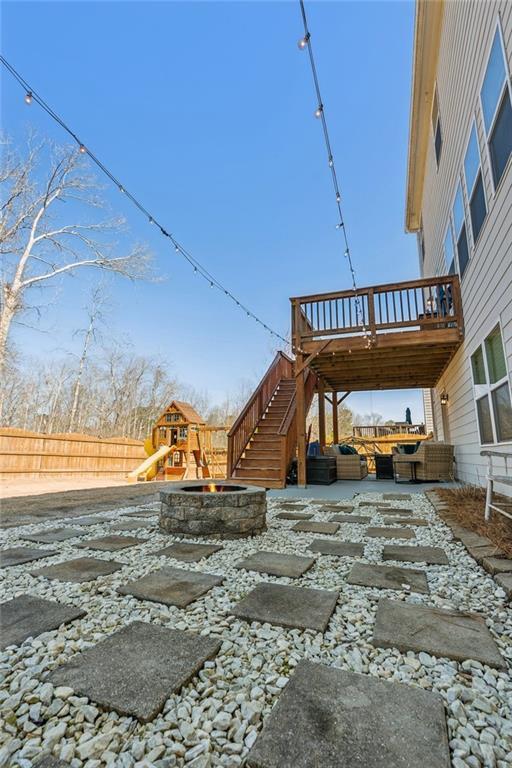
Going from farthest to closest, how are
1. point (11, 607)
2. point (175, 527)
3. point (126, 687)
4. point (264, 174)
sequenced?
point (264, 174) < point (175, 527) < point (11, 607) < point (126, 687)

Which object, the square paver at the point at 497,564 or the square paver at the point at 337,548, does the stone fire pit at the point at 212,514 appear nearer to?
the square paver at the point at 337,548

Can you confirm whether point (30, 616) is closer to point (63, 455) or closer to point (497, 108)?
point (497, 108)

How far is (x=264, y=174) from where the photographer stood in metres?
12.3

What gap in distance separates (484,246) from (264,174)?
983cm

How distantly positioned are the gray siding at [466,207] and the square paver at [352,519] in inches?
70.9

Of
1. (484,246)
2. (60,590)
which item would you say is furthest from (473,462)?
(60,590)

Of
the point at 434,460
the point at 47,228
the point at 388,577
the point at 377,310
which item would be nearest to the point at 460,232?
the point at 377,310

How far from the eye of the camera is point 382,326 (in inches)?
265

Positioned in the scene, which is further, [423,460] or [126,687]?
[423,460]

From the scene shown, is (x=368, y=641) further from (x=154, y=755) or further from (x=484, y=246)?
(x=484, y=246)

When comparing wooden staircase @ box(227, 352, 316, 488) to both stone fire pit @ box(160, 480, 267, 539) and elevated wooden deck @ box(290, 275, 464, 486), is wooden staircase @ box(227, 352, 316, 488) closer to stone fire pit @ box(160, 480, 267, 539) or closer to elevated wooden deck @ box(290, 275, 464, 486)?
elevated wooden deck @ box(290, 275, 464, 486)

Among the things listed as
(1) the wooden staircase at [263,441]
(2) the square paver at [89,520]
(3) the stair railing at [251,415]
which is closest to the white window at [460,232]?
(1) the wooden staircase at [263,441]

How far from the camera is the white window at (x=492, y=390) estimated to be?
4.19 m

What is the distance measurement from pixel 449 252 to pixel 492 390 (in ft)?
11.5
